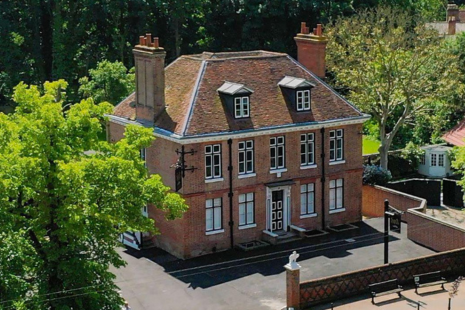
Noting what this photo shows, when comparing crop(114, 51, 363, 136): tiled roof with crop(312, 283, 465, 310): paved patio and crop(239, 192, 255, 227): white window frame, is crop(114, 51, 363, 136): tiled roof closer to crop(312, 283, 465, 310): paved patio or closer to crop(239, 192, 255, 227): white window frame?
crop(239, 192, 255, 227): white window frame

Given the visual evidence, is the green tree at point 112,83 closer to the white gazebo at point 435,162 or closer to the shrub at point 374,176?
the shrub at point 374,176

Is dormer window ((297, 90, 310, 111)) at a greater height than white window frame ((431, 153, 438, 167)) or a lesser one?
greater

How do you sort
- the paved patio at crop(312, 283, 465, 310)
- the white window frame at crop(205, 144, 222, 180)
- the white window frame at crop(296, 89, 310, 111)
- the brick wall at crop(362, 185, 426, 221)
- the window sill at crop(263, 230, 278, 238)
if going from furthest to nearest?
the brick wall at crop(362, 185, 426, 221)
the white window frame at crop(296, 89, 310, 111)
the window sill at crop(263, 230, 278, 238)
the white window frame at crop(205, 144, 222, 180)
the paved patio at crop(312, 283, 465, 310)

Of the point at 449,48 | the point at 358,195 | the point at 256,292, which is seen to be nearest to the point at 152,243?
the point at 256,292

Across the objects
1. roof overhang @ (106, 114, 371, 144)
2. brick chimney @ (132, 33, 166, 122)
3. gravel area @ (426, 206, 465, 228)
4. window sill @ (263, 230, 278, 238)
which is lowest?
gravel area @ (426, 206, 465, 228)

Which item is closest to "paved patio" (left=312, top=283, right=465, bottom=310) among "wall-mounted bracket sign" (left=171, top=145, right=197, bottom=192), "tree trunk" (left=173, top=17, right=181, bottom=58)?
"wall-mounted bracket sign" (left=171, top=145, right=197, bottom=192)

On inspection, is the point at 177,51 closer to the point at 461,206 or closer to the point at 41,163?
the point at 461,206

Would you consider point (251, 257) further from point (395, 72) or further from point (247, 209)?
point (395, 72)

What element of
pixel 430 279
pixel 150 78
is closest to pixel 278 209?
pixel 430 279
